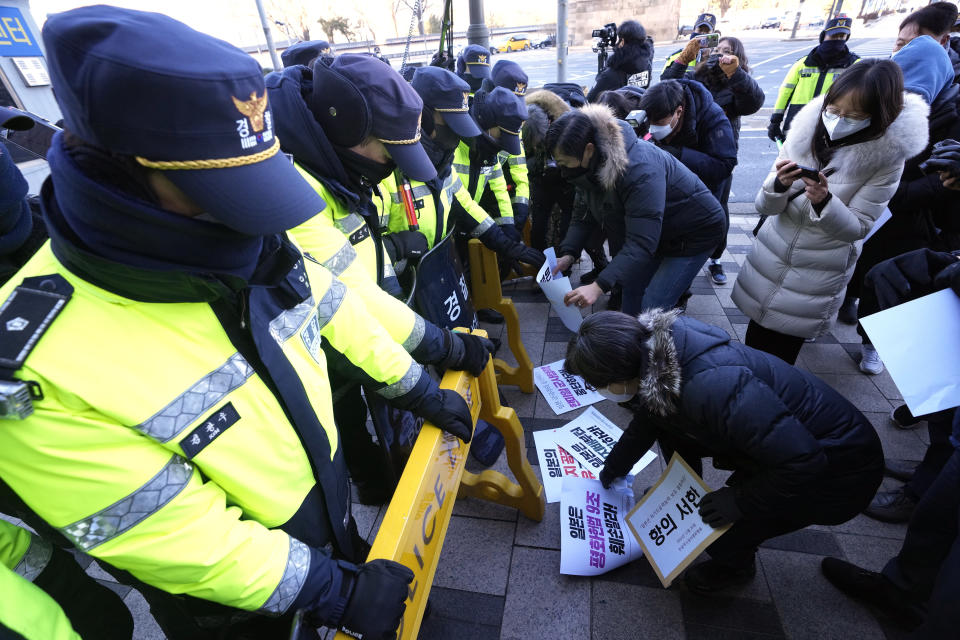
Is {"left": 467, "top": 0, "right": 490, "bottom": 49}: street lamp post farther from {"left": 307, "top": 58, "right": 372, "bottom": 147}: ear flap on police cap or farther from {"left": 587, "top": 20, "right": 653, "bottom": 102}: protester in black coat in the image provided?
{"left": 307, "top": 58, "right": 372, "bottom": 147}: ear flap on police cap

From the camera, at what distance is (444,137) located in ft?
8.87

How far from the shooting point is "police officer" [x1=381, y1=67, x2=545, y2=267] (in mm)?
2387

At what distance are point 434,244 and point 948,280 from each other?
7.02 feet

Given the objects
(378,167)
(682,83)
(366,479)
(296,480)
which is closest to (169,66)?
(296,480)

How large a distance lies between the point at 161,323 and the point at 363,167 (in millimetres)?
1096

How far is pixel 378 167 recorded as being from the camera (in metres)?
1.79

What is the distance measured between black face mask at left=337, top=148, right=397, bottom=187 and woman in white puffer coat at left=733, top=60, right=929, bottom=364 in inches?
70.9

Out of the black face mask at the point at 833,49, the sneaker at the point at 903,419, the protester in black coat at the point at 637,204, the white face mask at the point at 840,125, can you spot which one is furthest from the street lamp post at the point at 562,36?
the sneaker at the point at 903,419

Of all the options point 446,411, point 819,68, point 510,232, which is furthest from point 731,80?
point 446,411

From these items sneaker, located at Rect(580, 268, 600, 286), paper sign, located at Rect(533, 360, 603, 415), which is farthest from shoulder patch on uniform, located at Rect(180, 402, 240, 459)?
sneaker, located at Rect(580, 268, 600, 286)

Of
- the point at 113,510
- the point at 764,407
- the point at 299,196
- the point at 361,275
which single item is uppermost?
the point at 299,196

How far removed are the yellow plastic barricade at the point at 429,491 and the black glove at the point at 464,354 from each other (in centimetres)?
3

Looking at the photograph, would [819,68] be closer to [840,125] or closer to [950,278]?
[840,125]

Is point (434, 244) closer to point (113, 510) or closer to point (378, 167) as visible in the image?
point (378, 167)
